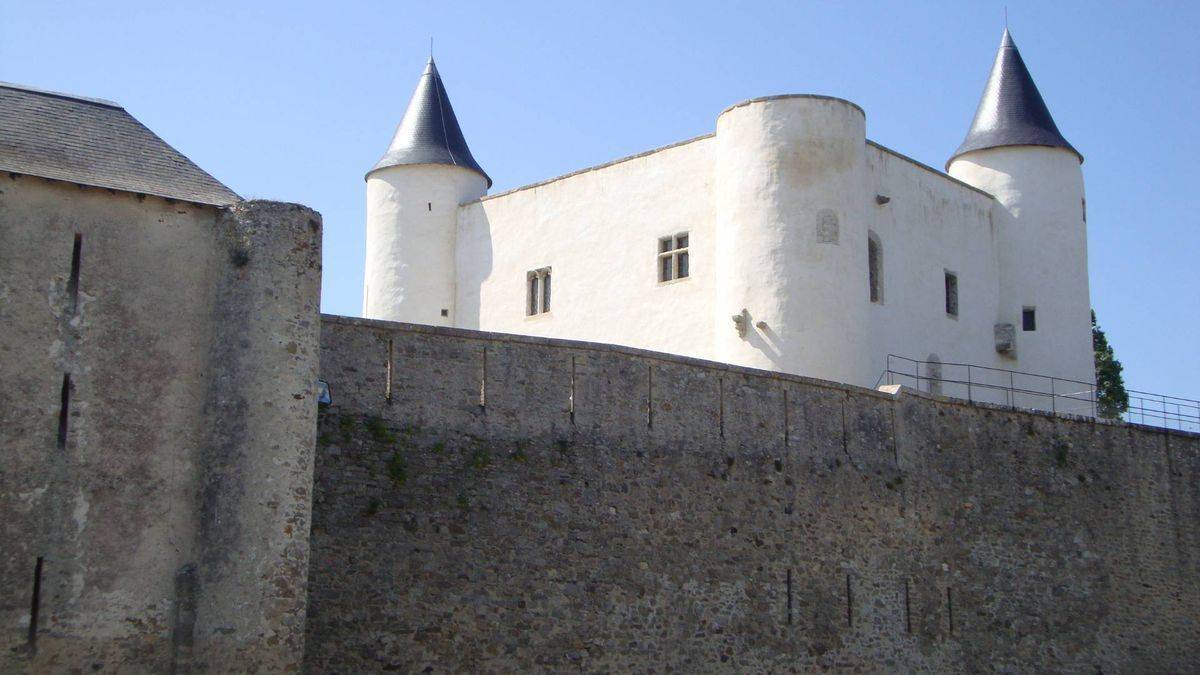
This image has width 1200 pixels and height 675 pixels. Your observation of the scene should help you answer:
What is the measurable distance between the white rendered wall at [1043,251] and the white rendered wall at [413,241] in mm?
12031

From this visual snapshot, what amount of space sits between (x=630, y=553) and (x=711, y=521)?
1.76 m

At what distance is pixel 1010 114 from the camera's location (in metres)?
38.8

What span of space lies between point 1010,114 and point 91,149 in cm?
2505

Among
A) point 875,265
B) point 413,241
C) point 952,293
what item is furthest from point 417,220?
point 952,293

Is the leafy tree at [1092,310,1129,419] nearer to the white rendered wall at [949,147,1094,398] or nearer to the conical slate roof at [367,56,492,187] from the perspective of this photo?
the white rendered wall at [949,147,1094,398]

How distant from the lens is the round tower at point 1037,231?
37.2 m

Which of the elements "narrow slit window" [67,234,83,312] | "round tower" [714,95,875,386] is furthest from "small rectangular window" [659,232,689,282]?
"narrow slit window" [67,234,83,312]

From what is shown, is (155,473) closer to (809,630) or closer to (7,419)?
(7,419)

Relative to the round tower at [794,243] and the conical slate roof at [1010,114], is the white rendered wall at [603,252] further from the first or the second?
the conical slate roof at [1010,114]

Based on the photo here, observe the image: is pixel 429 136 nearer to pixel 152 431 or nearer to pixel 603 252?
pixel 603 252

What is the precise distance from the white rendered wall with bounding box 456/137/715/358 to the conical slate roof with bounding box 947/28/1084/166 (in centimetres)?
810

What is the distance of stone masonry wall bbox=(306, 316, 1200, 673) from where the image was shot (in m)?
21.3

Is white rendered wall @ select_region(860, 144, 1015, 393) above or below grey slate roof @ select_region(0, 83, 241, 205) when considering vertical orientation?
above

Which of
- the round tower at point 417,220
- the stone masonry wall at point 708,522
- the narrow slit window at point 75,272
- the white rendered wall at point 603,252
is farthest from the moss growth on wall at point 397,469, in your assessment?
the round tower at point 417,220
